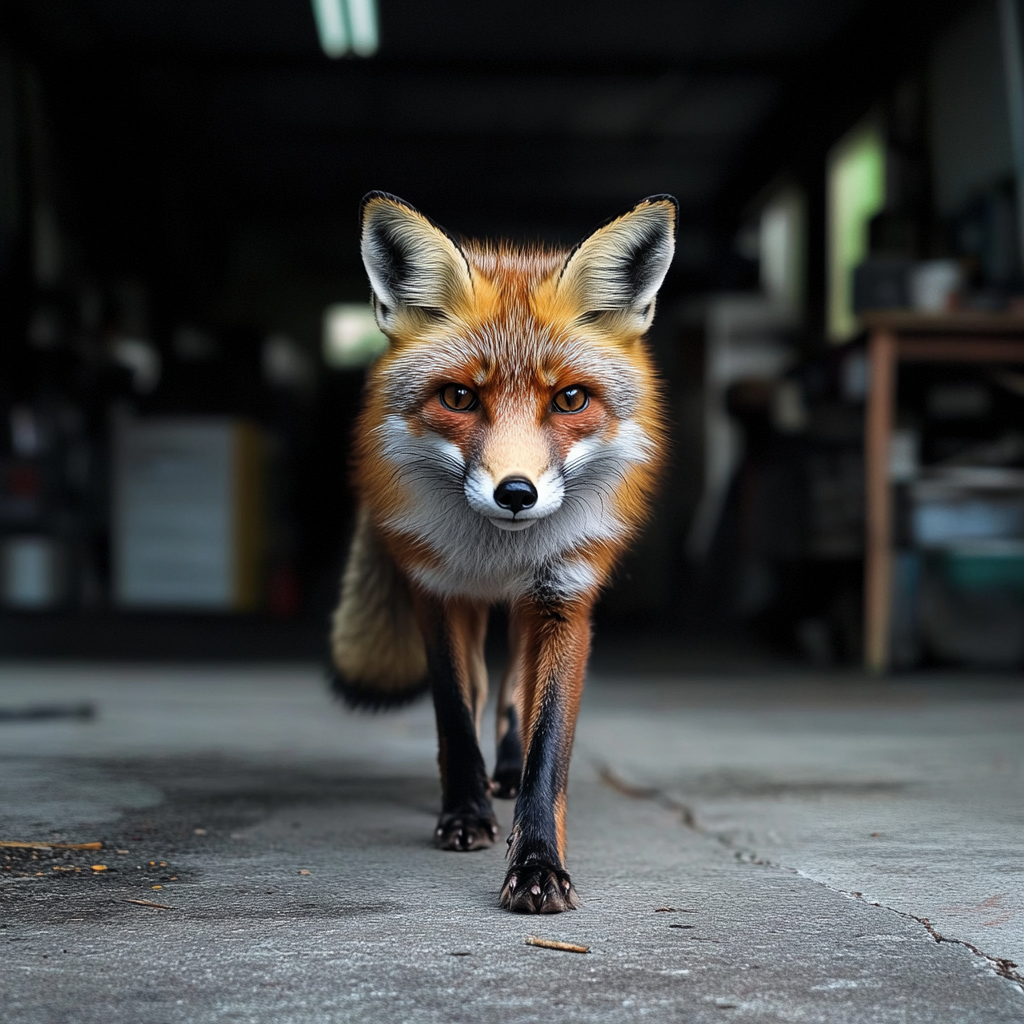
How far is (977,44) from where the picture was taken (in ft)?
24.0

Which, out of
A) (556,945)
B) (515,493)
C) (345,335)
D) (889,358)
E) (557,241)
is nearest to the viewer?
(556,945)

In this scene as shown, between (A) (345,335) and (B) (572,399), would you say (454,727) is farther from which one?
(A) (345,335)

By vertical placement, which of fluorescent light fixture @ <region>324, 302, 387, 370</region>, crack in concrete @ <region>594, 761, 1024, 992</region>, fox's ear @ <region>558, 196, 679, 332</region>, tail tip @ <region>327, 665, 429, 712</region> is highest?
fluorescent light fixture @ <region>324, 302, 387, 370</region>

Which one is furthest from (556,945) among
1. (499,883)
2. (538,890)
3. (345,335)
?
(345,335)

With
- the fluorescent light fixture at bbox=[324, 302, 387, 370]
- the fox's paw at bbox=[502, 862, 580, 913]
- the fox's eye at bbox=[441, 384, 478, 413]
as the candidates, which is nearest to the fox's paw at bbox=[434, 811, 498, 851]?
the fox's paw at bbox=[502, 862, 580, 913]

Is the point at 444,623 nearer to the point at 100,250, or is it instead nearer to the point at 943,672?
the point at 943,672

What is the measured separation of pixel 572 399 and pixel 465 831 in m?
0.77

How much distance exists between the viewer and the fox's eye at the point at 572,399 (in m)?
1.78

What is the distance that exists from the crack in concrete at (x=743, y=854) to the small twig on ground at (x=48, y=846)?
1.06 m

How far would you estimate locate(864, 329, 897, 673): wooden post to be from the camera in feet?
16.4

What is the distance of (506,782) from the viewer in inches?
101

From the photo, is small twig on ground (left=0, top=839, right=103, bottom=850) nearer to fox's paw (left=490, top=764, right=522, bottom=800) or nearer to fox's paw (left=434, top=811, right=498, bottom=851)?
fox's paw (left=434, top=811, right=498, bottom=851)

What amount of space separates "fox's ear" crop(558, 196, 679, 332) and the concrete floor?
2.88 feet

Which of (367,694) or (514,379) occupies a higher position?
(514,379)
